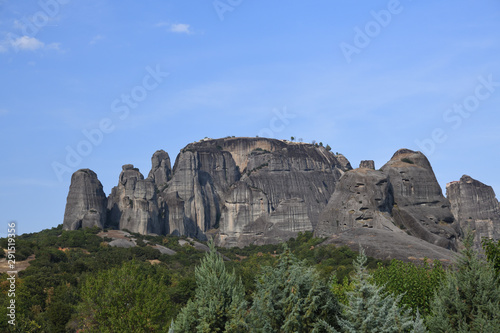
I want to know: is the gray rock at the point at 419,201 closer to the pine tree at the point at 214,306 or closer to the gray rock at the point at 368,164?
the gray rock at the point at 368,164

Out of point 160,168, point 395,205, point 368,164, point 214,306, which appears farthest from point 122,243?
point 214,306

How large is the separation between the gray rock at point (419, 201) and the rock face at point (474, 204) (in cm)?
3744

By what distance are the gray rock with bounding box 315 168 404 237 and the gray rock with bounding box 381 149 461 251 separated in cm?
328

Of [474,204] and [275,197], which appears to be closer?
[474,204]

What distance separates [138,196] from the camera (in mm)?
156625

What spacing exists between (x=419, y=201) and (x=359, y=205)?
642 inches

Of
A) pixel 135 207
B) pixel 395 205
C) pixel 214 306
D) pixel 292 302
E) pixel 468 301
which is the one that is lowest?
pixel 468 301

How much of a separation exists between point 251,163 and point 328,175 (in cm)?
2560

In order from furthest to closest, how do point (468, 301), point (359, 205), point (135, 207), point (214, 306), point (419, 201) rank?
point (135, 207)
point (419, 201)
point (359, 205)
point (468, 301)
point (214, 306)

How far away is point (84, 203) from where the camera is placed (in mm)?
142750

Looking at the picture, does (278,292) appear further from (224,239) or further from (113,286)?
(224,239)

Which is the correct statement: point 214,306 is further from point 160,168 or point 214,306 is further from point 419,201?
point 160,168

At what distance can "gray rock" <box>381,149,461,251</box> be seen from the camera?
117 metres

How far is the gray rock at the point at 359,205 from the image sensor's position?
11456cm
